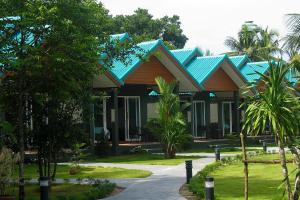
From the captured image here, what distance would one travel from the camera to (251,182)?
15.0 metres

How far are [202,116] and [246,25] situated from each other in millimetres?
29846

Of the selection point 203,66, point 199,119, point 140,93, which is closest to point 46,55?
point 140,93

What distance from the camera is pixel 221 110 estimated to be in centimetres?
3922

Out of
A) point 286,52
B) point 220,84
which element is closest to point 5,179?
point 286,52

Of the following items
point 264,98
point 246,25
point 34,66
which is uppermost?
point 246,25

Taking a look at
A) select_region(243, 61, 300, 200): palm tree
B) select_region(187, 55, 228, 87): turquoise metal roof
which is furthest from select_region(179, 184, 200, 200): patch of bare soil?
select_region(187, 55, 228, 87): turquoise metal roof

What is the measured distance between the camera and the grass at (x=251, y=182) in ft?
41.1

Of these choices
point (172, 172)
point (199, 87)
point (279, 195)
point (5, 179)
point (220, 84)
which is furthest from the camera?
point (220, 84)

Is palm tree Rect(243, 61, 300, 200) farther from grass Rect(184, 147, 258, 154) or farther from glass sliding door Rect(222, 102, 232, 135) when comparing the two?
glass sliding door Rect(222, 102, 232, 135)

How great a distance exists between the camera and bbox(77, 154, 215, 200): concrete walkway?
12.8 meters

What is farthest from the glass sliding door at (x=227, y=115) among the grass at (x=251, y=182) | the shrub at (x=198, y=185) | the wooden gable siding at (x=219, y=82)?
the shrub at (x=198, y=185)

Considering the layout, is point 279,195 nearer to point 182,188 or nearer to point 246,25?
point 182,188

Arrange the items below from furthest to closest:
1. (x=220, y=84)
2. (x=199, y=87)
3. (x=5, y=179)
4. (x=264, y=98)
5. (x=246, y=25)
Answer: (x=246, y=25) < (x=220, y=84) < (x=199, y=87) < (x=5, y=179) < (x=264, y=98)

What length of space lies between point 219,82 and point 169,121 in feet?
35.7
